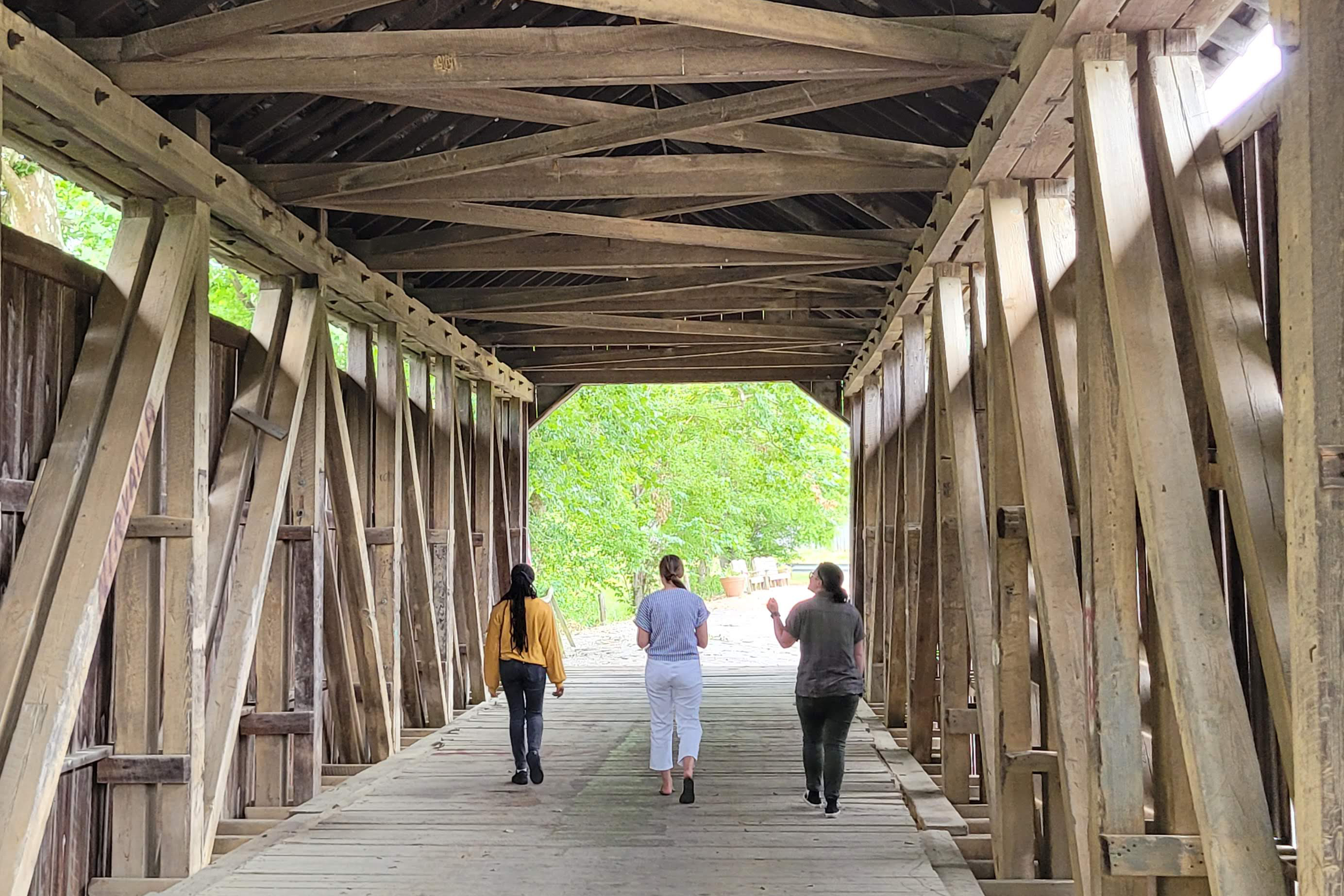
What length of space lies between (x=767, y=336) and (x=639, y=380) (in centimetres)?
336

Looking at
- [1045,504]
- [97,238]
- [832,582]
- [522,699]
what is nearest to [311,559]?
[522,699]

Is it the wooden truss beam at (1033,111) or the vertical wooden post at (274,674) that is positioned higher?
the wooden truss beam at (1033,111)

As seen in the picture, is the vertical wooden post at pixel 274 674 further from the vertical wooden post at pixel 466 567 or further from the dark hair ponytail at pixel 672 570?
the vertical wooden post at pixel 466 567

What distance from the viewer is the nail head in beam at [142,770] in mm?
5426

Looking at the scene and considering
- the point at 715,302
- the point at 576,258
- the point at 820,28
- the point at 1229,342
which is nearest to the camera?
the point at 1229,342

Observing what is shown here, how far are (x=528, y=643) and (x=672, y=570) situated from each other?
3.77 ft

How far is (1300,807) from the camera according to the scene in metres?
2.48

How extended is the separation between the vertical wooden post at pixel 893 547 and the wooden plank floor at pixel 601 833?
0.54 meters

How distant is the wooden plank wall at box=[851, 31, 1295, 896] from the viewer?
315cm

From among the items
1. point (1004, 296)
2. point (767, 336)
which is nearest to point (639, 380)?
point (767, 336)

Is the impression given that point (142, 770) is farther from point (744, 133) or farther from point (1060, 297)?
point (1060, 297)

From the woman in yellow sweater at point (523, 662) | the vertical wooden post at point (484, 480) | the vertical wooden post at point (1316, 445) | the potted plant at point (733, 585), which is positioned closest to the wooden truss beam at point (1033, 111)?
the vertical wooden post at point (1316, 445)

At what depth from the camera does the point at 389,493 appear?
930 centimetres

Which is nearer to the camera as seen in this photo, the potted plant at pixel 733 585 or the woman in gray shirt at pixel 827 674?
the woman in gray shirt at pixel 827 674
